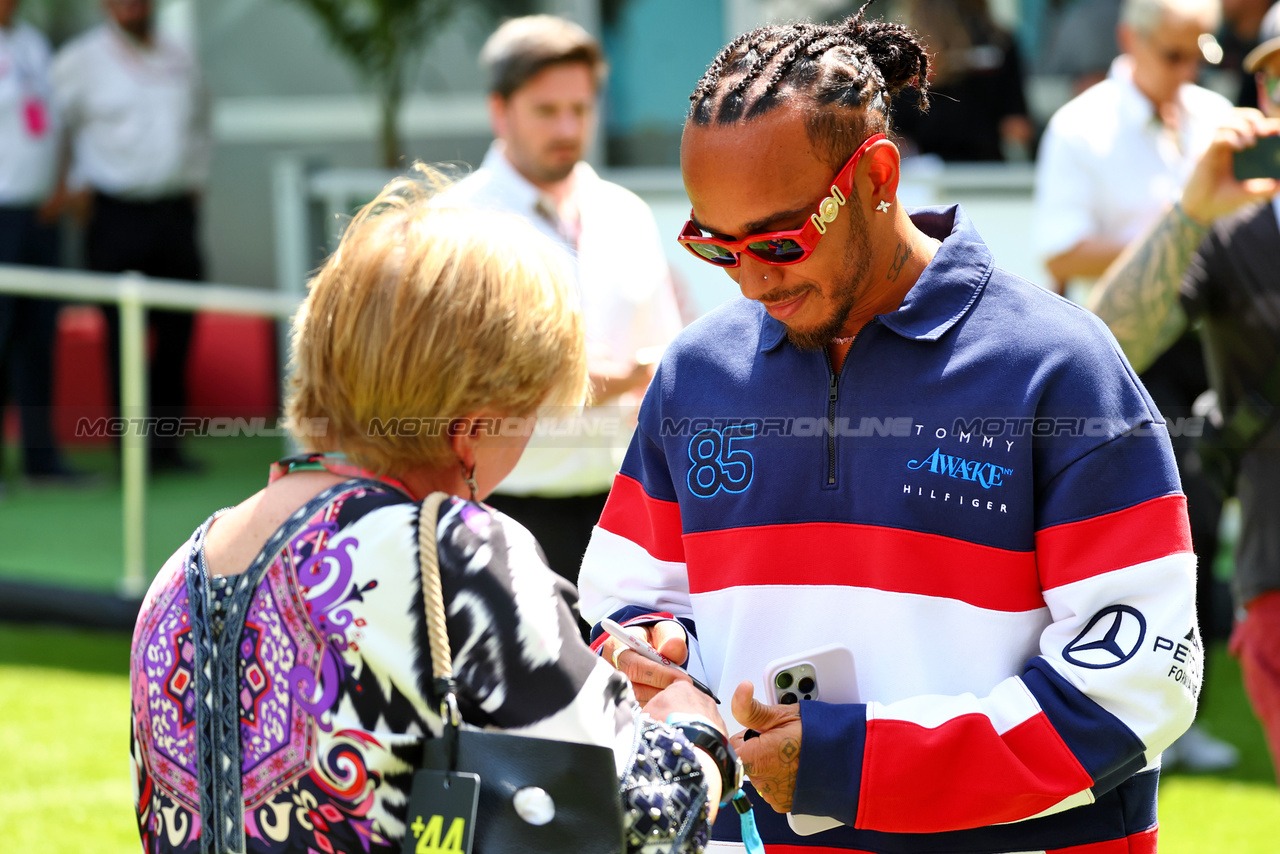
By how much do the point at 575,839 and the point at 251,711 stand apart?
391 mm

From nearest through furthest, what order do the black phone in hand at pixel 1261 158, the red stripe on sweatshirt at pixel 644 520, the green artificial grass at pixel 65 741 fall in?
the red stripe on sweatshirt at pixel 644 520, the black phone in hand at pixel 1261 158, the green artificial grass at pixel 65 741

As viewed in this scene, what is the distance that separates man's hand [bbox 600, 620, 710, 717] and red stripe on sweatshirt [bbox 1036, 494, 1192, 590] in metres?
0.54

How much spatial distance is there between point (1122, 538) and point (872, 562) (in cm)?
32

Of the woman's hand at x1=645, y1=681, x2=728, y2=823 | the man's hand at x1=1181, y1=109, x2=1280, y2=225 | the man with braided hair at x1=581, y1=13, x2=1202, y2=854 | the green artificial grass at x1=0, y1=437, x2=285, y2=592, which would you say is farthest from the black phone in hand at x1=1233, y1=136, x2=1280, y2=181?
the green artificial grass at x1=0, y1=437, x2=285, y2=592

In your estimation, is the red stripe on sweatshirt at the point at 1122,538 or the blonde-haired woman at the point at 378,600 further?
the red stripe on sweatshirt at the point at 1122,538

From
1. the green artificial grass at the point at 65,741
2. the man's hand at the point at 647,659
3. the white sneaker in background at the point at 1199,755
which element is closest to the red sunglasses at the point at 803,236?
the man's hand at the point at 647,659

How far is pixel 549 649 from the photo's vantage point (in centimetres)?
149

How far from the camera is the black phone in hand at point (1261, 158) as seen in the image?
2.56 m

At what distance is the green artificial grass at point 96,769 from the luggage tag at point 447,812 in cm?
309

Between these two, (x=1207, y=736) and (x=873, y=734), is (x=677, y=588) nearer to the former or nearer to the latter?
(x=873, y=734)

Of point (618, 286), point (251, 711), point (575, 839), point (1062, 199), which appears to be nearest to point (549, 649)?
point (575, 839)

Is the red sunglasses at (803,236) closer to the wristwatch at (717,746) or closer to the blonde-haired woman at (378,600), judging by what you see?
the blonde-haired woman at (378,600)

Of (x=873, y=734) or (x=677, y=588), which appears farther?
(x=677, y=588)

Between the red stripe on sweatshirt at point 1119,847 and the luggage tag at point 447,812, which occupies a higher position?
the luggage tag at point 447,812
